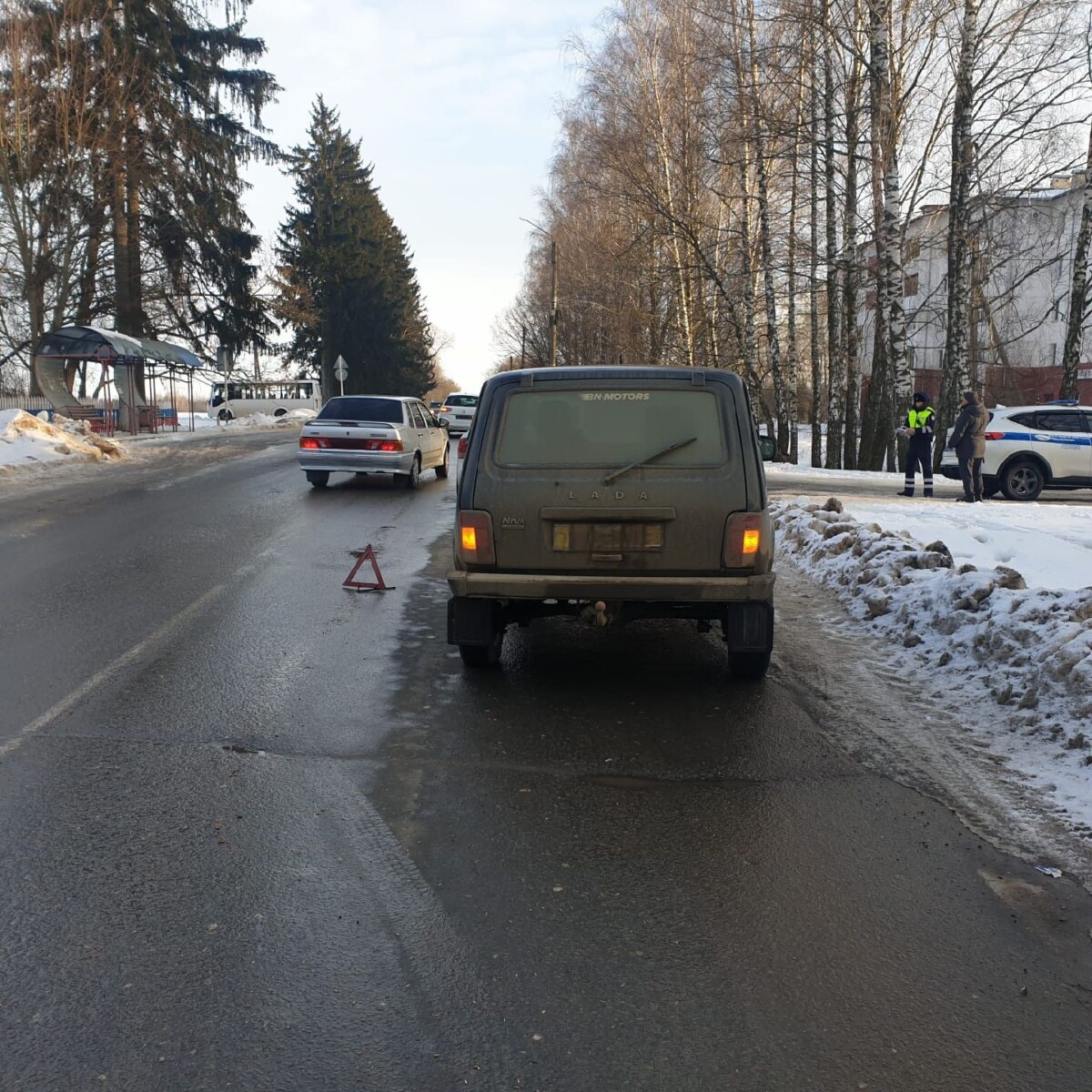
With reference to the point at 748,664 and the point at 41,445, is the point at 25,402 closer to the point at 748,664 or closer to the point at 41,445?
the point at 41,445

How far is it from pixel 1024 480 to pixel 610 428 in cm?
1401

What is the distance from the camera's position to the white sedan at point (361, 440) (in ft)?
59.3

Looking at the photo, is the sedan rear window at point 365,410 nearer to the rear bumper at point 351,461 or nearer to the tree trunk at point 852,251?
the rear bumper at point 351,461

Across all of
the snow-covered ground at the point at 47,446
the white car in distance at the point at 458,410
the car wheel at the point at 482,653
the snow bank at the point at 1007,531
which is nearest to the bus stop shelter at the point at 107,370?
the snow-covered ground at the point at 47,446

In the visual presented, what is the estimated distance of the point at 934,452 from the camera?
2369 cm

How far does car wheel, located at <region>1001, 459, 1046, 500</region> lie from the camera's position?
17672mm

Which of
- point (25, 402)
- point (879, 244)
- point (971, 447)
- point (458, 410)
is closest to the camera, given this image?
point (971, 447)

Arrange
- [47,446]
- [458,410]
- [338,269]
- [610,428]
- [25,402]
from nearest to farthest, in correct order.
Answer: [610,428] → [47,446] → [25,402] → [458,410] → [338,269]

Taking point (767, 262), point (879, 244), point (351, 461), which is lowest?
point (351, 461)

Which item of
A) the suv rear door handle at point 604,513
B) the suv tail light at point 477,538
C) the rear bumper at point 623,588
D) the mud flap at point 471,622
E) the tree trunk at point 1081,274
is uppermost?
the tree trunk at point 1081,274

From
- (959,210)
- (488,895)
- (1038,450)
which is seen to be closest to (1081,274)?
(959,210)

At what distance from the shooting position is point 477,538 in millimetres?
6020

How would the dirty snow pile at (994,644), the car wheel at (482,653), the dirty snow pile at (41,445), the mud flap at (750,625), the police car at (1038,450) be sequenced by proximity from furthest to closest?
the dirty snow pile at (41,445), the police car at (1038,450), the car wheel at (482,653), the mud flap at (750,625), the dirty snow pile at (994,644)

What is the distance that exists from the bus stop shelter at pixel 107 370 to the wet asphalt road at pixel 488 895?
91.5ft
